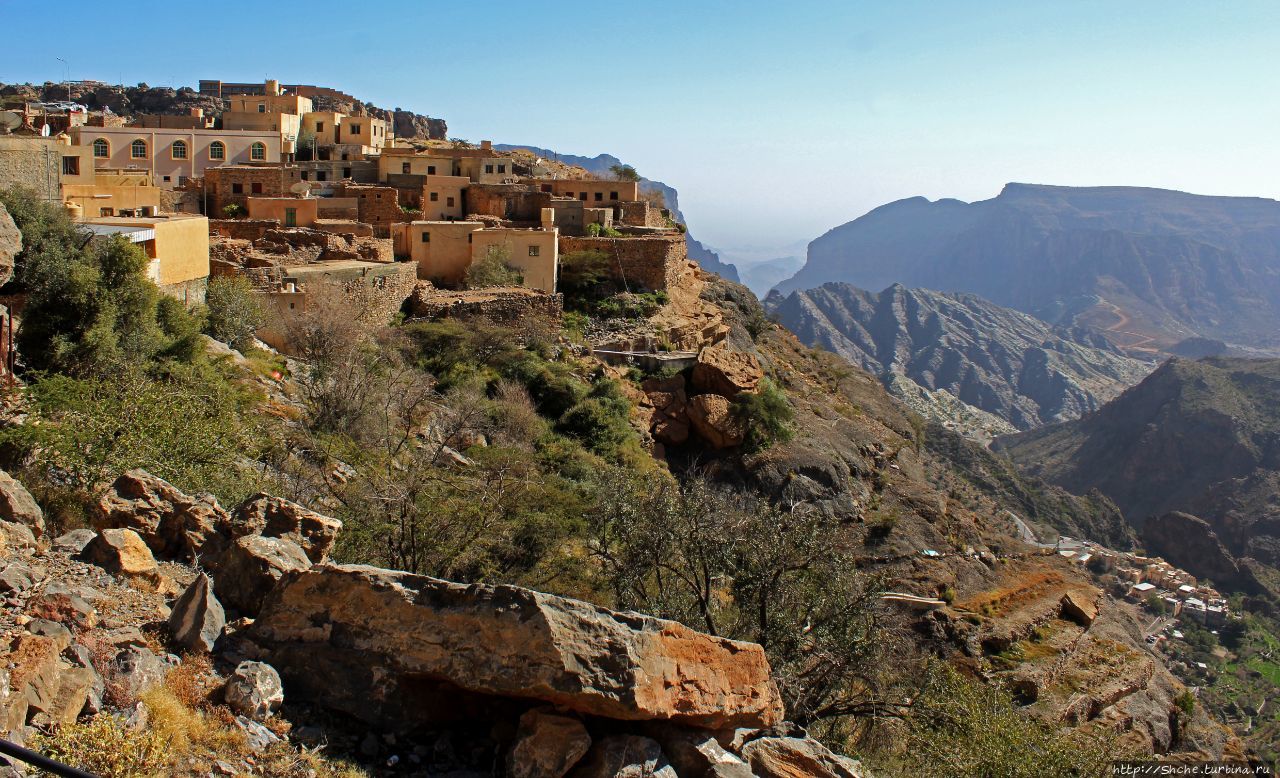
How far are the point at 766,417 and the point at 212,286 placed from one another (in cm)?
1238

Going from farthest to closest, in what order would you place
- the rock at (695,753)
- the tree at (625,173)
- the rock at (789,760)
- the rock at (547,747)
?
the tree at (625,173) → the rock at (789,760) → the rock at (695,753) → the rock at (547,747)

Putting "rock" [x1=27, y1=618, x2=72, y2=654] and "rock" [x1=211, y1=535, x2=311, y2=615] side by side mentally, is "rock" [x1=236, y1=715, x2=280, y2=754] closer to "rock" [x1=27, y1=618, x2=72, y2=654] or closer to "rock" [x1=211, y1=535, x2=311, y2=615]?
"rock" [x1=27, y1=618, x2=72, y2=654]

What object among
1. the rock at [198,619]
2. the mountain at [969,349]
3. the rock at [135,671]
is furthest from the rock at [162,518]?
the mountain at [969,349]

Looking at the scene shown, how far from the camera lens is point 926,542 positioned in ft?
74.6

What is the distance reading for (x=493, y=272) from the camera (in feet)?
81.4

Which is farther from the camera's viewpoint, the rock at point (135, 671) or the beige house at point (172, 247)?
the beige house at point (172, 247)

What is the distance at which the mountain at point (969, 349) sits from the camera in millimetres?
124312

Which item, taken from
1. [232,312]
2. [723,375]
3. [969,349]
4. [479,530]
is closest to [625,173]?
[723,375]

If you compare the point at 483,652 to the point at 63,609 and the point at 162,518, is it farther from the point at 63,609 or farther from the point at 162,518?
the point at 162,518

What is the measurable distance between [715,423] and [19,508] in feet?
54.7

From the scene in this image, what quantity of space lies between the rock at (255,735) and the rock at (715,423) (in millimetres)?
17519

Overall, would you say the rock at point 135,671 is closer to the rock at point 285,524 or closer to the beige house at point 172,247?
the rock at point 285,524

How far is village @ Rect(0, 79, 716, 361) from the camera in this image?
18969mm

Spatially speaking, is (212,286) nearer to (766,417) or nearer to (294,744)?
(766,417)
